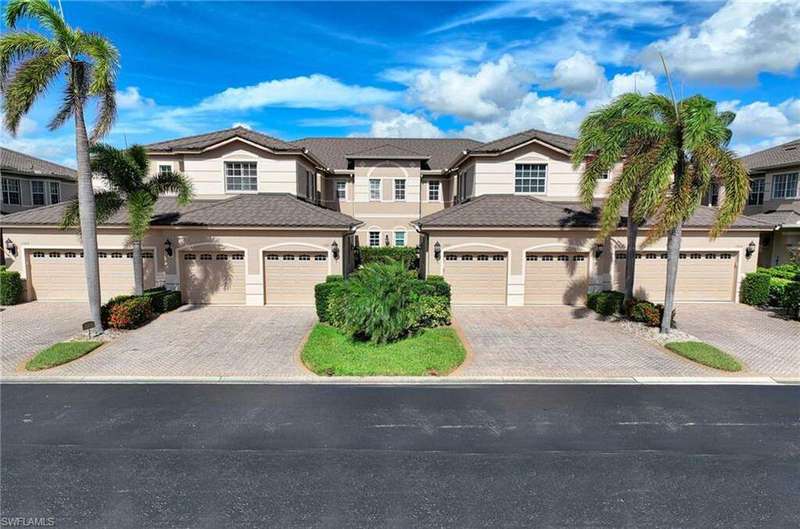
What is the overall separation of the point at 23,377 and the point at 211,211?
9558 mm

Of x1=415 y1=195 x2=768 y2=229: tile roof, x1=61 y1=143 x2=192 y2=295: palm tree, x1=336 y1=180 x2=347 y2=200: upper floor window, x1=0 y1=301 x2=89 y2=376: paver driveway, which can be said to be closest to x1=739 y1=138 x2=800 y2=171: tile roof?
x1=415 y1=195 x2=768 y2=229: tile roof

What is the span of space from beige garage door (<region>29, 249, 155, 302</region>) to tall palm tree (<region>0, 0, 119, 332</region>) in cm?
538

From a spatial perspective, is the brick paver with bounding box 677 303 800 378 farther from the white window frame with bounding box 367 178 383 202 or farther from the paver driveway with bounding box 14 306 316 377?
the white window frame with bounding box 367 178 383 202

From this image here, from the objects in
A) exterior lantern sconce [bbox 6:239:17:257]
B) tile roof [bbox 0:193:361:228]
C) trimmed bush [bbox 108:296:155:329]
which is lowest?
trimmed bush [bbox 108:296:155:329]

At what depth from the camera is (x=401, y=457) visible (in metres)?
6.80

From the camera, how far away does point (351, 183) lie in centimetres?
2967

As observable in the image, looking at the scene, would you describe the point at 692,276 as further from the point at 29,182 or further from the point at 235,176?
the point at 29,182

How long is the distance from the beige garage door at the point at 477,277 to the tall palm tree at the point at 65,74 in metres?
12.3

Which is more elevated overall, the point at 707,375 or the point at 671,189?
the point at 671,189

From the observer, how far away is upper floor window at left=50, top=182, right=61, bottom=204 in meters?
31.0

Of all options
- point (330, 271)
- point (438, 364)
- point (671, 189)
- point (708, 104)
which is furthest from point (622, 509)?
point (330, 271)

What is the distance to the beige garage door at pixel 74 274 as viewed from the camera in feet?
59.9

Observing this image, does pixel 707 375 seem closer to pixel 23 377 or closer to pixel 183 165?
pixel 23 377

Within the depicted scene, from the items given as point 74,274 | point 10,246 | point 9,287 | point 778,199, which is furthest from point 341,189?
point 778,199
